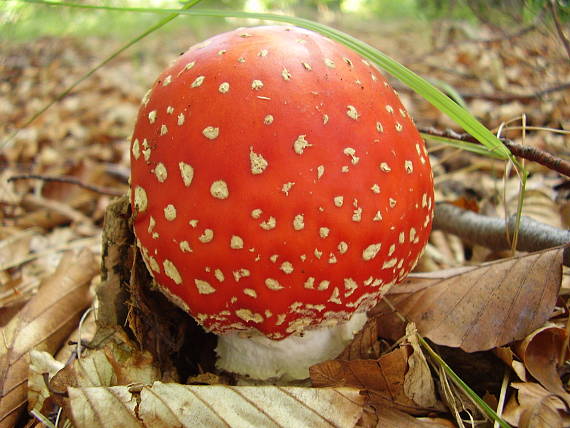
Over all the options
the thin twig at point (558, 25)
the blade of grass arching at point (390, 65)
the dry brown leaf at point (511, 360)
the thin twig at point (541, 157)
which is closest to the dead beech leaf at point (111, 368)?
the blade of grass arching at point (390, 65)

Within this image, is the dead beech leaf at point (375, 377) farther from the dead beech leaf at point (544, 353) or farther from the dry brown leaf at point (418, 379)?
the dead beech leaf at point (544, 353)

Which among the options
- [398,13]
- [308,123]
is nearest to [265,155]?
[308,123]

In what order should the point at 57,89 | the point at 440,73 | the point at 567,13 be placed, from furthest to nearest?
the point at 57,89 → the point at 440,73 → the point at 567,13

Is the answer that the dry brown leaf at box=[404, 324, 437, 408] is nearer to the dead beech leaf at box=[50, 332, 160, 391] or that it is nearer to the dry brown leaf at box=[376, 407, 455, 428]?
the dry brown leaf at box=[376, 407, 455, 428]

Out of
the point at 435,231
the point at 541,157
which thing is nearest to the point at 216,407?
the point at 541,157

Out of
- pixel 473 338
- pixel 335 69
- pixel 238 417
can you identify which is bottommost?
pixel 473 338

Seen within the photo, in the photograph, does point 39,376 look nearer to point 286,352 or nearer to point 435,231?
point 286,352

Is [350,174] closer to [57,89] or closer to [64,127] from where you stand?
[64,127]
